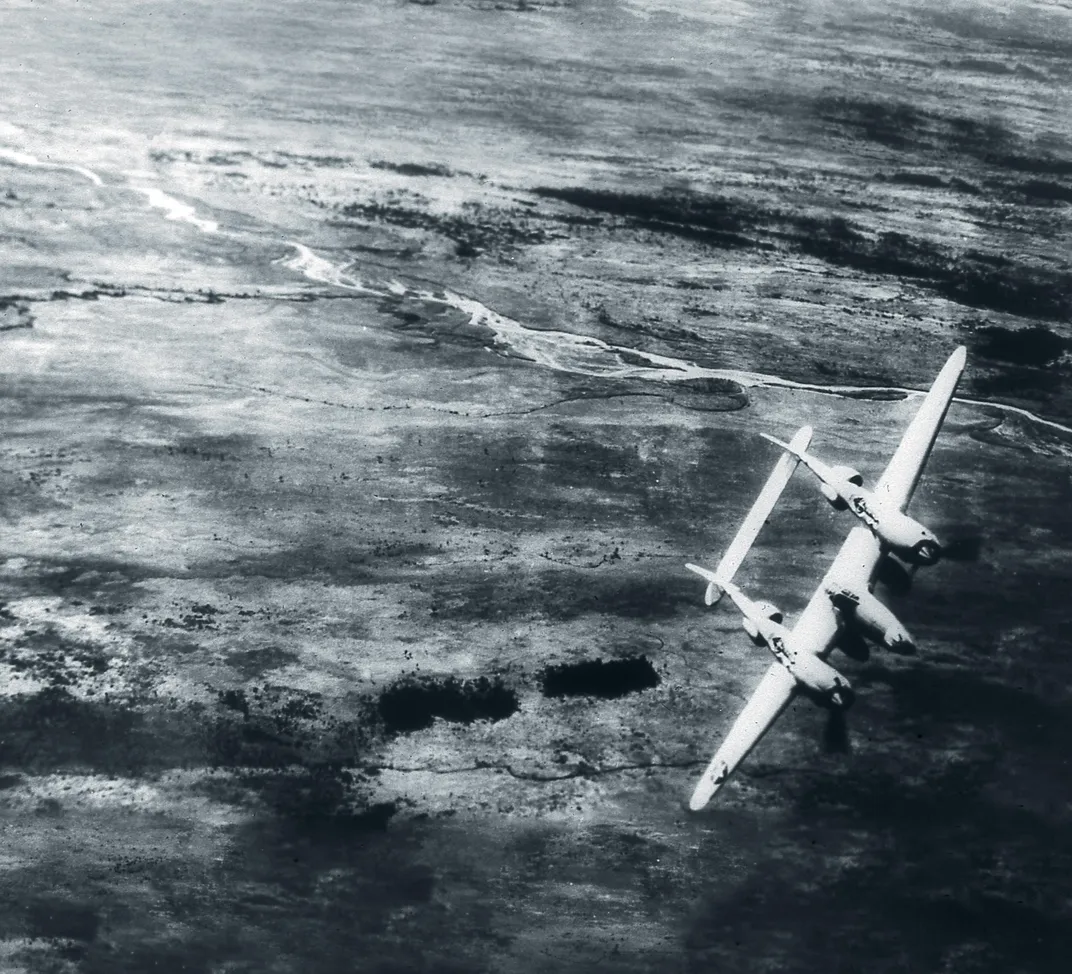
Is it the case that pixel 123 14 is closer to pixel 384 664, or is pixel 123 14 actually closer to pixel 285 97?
pixel 285 97

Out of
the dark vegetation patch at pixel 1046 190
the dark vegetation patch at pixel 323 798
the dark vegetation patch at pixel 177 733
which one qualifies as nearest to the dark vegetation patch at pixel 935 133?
the dark vegetation patch at pixel 1046 190

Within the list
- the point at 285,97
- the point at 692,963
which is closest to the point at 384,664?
the point at 692,963

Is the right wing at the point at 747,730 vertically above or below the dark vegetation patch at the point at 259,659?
above

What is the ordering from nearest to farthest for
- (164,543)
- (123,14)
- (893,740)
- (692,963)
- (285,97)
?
(692,963) < (893,740) < (164,543) < (285,97) < (123,14)

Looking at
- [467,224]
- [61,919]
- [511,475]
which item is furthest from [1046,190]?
[61,919]

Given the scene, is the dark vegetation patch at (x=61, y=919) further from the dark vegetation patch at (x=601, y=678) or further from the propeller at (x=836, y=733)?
the propeller at (x=836, y=733)

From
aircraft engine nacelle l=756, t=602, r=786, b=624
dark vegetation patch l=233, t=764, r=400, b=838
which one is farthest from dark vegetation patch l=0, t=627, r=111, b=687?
aircraft engine nacelle l=756, t=602, r=786, b=624

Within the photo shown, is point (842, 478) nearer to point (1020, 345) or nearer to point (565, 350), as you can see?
point (565, 350)
